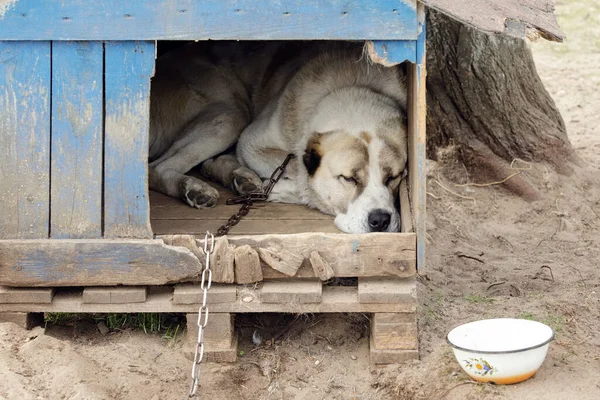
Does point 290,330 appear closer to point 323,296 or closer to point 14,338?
point 323,296

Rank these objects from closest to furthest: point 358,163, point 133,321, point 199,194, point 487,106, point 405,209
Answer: point 133,321
point 405,209
point 358,163
point 199,194
point 487,106

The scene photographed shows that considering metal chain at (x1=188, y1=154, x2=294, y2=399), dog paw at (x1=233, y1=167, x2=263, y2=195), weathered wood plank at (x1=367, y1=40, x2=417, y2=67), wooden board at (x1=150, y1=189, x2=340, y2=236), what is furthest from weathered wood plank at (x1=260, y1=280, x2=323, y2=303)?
dog paw at (x1=233, y1=167, x2=263, y2=195)

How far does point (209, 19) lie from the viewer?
141 inches

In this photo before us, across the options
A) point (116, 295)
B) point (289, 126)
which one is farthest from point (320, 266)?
point (289, 126)

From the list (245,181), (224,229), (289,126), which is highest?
(289,126)

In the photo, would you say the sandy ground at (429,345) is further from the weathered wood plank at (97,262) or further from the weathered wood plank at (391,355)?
the weathered wood plank at (97,262)

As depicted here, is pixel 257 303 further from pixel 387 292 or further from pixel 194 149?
pixel 194 149

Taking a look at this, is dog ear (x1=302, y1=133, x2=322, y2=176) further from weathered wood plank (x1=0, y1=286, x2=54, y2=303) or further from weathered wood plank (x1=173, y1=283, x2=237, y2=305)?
weathered wood plank (x1=0, y1=286, x2=54, y2=303)

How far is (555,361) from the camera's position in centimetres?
364

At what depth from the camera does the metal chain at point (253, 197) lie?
4.33 m

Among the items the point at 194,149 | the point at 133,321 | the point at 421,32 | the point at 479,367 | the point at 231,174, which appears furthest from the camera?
the point at 194,149

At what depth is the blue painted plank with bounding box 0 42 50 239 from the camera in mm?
3654

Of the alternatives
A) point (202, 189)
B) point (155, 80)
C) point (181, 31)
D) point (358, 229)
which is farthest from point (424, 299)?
point (155, 80)

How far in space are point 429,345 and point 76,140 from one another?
1760 mm
